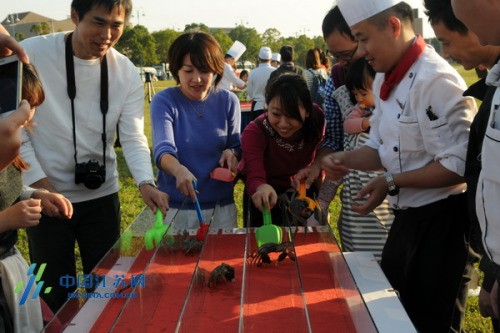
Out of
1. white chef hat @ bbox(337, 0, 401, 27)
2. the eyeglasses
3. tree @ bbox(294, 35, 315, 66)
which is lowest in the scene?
tree @ bbox(294, 35, 315, 66)

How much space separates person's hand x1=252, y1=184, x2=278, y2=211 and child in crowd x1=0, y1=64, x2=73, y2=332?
0.89m

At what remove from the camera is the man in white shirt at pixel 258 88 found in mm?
8104

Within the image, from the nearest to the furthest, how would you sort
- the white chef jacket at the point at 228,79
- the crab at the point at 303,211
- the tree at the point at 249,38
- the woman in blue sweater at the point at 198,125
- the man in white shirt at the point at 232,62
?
the crab at the point at 303,211 → the woman in blue sweater at the point at 198,125 → the white chef jacket at the point at 228,79 → the man in white shirt at the point at 232,62 → the tree at the point at 249,38

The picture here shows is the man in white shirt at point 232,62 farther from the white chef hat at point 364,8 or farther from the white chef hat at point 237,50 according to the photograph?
the white chef hat at point 364,8

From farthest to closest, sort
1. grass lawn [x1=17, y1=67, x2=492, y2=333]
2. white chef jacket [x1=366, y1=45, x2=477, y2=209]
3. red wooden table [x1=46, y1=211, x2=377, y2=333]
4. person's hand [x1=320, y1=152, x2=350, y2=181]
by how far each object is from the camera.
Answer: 1. grass lawn [x1=17, y1=67, x2=492, y2=333]
2. person's hand [x1=320, y1=152, x2=350, y2=181]
3. white chef jacket [x1=366, y1=45, x2=477, y2=209]
4. red wooden table [x1=46, y1=211, x2=377, y2=333]

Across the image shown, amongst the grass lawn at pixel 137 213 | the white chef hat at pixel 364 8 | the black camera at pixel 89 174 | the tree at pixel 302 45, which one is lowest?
the tree at pixel 302 45

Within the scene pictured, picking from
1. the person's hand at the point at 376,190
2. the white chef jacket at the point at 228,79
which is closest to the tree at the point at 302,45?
the white chef jacket at the point at 228,79

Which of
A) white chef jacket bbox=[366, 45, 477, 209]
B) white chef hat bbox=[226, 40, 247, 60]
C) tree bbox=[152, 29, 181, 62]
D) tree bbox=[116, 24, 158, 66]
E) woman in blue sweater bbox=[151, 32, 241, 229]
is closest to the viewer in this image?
white chef jacket bbox=[366, 45, 477, 209]

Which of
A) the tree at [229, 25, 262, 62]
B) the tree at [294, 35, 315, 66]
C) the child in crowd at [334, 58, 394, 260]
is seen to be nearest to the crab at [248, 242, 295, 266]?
the child in crowd at [334, 58, 394, 260]

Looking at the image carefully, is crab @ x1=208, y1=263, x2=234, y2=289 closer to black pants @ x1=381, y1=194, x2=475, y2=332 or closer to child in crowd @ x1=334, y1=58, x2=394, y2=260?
black pants @ x1=381, y1=194, x2=475, y2=332

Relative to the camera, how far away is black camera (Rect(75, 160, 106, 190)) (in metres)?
2.36

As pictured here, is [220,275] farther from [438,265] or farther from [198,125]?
[198,125]

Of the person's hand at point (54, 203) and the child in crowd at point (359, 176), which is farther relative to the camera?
the child in crowd at point (359, 176)

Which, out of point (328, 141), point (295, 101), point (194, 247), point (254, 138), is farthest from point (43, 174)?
point (328, 141)
